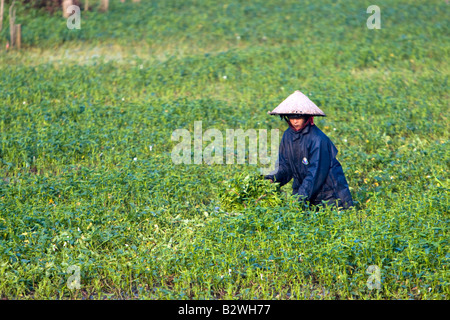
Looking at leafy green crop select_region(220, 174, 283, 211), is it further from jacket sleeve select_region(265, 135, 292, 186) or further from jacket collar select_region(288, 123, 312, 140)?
jacket collar select_region(288, 123, 312, 140)

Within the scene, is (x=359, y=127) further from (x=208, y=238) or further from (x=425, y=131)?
(x=208, y=238)

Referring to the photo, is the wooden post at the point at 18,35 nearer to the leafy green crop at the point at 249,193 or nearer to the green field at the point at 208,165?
the green field at the point at 208,165

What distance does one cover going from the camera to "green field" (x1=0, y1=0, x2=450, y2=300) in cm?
498

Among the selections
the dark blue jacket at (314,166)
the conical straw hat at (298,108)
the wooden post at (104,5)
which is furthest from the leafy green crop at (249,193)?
the wooden post at (104,5)

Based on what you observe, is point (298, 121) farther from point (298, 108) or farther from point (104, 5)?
point (104, 5)

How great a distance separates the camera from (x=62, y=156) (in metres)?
7.89

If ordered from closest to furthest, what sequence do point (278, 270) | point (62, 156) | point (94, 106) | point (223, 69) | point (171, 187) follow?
point (278, 270), point (171, 187), point (62, 156), point (94, 106), point (223, 69)

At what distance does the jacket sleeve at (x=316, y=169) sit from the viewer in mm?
5871

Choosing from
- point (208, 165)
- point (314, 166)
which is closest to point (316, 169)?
point (314, 166)

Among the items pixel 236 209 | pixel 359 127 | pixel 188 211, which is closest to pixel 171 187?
pixel 188 211

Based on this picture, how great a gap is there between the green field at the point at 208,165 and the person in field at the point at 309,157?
303mm

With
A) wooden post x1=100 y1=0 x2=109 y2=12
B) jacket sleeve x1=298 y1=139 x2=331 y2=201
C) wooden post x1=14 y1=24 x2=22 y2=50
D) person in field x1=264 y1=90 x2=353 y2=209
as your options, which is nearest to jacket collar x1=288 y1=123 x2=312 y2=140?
person in field x1=264 y1=90 x2=353 y2=209

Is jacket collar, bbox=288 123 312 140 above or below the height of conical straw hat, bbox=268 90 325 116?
below

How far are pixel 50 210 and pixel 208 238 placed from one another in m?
1.79
